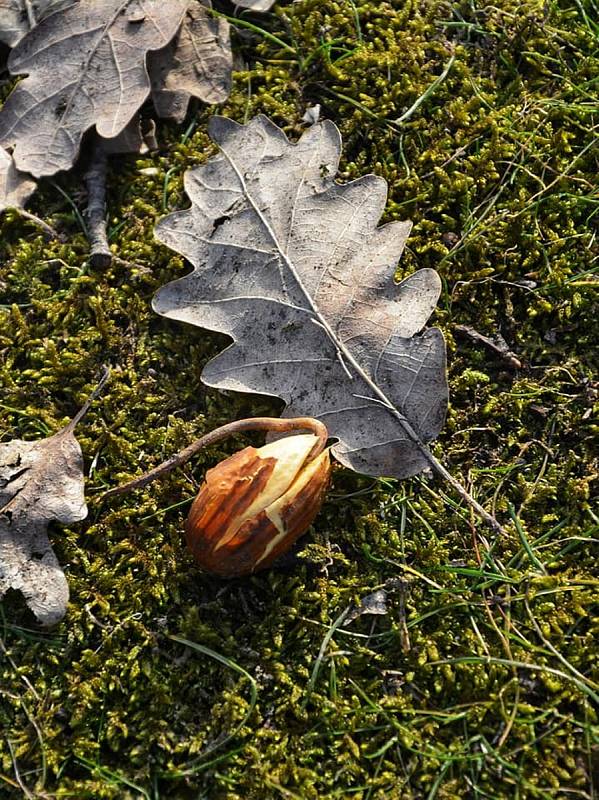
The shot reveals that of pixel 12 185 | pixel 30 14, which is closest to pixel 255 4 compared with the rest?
pixel 30 14

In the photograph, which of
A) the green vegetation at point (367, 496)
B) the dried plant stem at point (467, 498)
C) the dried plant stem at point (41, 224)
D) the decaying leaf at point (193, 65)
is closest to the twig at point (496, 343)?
the green vegetation at point (367, 496)

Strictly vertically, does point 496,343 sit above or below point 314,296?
below

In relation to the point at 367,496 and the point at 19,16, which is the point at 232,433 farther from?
the point at 19,16

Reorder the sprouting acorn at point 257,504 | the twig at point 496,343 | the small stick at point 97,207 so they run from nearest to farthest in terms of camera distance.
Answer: the sprouting acorn at point 257,504
the twig at point 496,343
the small stick at point 97,207

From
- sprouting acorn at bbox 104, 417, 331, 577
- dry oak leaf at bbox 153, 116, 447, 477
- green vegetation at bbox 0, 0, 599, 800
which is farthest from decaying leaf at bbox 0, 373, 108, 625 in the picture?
dry oak leaf at bbox 153, 116, 447, 477

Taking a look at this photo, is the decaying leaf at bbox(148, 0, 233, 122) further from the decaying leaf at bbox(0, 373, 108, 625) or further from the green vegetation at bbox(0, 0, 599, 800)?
the decaying leaf at bbox(0, 373, 108, 625)

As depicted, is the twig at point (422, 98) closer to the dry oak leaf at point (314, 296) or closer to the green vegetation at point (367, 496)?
the green vegetation at point (367, 496)

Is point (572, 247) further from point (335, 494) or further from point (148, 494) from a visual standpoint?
point (148, 494)
